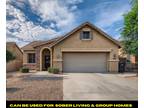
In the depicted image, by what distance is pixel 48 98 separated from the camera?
30.5 ft

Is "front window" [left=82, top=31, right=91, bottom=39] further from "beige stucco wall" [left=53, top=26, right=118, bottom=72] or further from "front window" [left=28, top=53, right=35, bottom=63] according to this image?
"front window" [left=28, top=53, right=35, bottom=63]

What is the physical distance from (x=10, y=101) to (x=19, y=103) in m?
0.49

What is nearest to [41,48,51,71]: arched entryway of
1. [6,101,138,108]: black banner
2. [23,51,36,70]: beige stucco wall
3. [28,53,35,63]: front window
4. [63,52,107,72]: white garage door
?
[23,51,36,70]: beige stucco wall

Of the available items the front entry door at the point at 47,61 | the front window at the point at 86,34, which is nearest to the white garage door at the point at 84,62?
the front window at the point at 86,34

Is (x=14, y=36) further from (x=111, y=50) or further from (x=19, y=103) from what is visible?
(x=19, y=103)

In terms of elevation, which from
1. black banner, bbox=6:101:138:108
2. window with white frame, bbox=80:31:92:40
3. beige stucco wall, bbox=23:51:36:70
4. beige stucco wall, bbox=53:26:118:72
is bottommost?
black banner, bbox=6:101:138:108

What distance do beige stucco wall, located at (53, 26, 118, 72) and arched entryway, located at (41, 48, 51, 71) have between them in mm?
2305

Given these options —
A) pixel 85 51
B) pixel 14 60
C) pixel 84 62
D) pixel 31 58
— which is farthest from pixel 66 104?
pixel 31 58

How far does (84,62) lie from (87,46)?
188cm

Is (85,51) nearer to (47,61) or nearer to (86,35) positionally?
(86,35)

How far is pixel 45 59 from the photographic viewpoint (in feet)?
88.4

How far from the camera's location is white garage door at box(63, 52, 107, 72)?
2431 cm

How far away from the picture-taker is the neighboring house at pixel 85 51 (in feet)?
80.1

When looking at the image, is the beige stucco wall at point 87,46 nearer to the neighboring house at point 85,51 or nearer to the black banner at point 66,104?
the neighboring house at point 85,51
